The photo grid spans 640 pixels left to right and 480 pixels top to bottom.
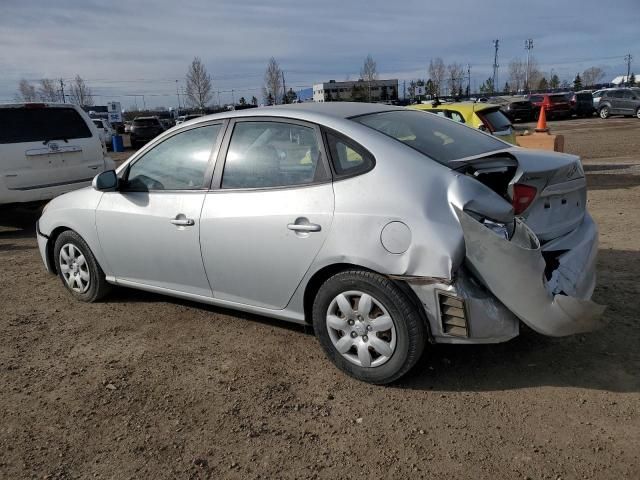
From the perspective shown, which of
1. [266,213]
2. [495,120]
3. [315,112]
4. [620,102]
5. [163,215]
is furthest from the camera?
[620,102]

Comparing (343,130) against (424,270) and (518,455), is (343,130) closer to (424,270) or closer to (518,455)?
(424,270)

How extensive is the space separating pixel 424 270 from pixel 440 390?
2.62 ft

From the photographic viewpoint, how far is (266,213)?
3457mm

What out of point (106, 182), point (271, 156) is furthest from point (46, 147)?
point (271, 156)

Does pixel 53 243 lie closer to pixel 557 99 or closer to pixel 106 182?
pixel 106 182

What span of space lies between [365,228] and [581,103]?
35013 millimetres

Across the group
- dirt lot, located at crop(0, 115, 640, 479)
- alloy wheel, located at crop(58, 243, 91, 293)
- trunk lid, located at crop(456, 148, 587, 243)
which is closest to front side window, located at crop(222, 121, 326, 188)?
trunk lid, located at crop(456, 148, 587, 243)

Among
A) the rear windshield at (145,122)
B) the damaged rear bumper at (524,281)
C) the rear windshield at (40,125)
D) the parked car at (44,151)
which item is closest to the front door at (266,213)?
the damaged rear bumper at (524,281)

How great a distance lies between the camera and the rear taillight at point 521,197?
3.04m

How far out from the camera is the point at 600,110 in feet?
106

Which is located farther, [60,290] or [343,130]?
[60,290]

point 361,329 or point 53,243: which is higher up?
point 53,243

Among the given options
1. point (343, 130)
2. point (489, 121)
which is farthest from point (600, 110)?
point (343, 130)

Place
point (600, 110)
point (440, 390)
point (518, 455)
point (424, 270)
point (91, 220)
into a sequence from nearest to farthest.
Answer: point (518, 455) → point (424, 270) → point (440, 390) → point (91, 220) → point (600, 110)
